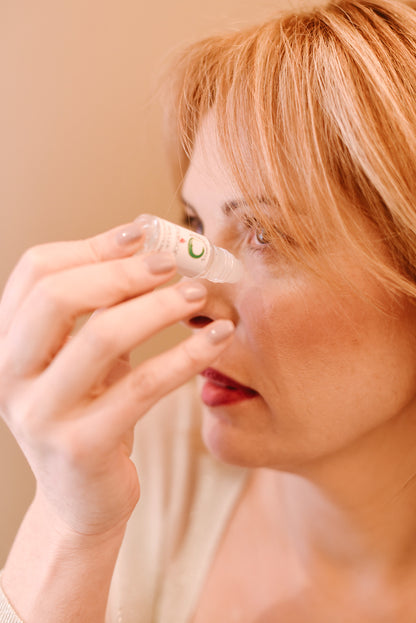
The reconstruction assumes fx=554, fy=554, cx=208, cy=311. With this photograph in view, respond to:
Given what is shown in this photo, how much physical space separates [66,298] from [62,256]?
2.4 inches

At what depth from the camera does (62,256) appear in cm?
55

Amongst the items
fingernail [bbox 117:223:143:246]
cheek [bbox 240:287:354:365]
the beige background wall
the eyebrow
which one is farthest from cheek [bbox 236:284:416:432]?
the beige background wall

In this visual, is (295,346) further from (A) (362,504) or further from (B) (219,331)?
(A) (362,504)

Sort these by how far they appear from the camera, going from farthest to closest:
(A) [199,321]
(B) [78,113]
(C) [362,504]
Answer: (B) [78,113], (C) [362,504], (A) [199,321]

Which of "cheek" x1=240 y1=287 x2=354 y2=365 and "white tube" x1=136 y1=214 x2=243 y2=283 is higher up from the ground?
"white tube" x1=136 y1=214 x2=243 y2=283

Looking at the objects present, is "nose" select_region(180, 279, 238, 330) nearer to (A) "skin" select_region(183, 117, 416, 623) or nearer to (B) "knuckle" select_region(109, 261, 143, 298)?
(A) "skin" select_region(183, 117, 416, 623)

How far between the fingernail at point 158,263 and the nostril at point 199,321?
0.20 meters

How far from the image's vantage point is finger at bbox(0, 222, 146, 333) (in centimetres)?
55

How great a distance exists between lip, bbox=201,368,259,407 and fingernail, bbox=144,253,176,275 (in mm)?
259

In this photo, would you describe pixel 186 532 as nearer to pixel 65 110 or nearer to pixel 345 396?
pixel 345 396

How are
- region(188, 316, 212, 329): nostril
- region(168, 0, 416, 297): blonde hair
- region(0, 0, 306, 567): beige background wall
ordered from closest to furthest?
region(168, 0, 416, 297): blonde hair, region(188, 316, 212, 329): nostril, region(0, 0, 306, 567): beige background wall

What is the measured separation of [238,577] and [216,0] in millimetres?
1139

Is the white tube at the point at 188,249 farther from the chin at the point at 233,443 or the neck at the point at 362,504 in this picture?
the neck at the point at 362,504

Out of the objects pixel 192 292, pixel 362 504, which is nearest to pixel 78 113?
pixel 192 292
